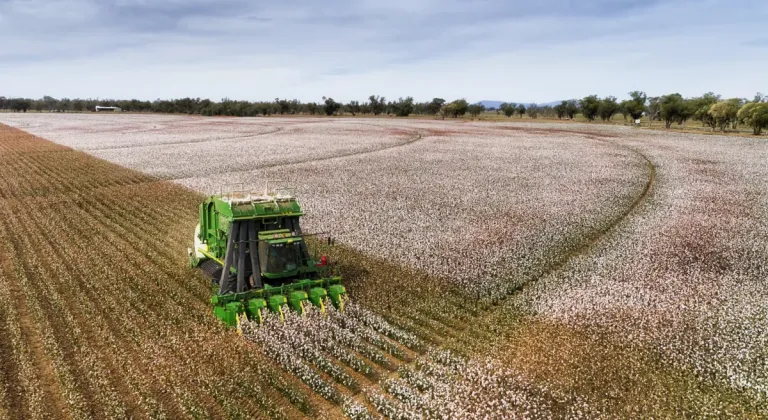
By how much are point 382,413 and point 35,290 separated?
47.4 ft

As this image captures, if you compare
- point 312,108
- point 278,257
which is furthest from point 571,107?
point 278,257

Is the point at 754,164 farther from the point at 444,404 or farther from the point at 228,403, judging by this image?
the point at 228,403

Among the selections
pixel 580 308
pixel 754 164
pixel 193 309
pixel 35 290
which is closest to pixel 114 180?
pixel 35 290

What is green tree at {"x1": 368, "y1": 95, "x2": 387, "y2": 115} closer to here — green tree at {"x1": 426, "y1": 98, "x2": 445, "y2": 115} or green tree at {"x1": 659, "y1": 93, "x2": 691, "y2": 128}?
green tree at {"x1": 426, "y1": 98, "x2": 445, "y2": 115}

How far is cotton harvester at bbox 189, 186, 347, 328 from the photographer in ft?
51.9

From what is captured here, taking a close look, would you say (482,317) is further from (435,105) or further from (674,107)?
(435,105)

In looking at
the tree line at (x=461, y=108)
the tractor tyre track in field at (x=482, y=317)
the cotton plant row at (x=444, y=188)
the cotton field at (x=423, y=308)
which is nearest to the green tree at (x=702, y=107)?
the tree line at (x=461, y=108)

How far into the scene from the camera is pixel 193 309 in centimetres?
1708

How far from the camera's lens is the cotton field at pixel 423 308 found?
12516mm

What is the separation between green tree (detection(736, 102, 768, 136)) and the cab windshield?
109 metres

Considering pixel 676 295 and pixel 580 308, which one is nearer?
pixel 580 308

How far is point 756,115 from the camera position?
94.6 m

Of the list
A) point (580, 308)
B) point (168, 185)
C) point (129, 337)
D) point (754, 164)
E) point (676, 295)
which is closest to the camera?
point (129, 337)

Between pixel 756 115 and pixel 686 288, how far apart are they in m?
97.2
